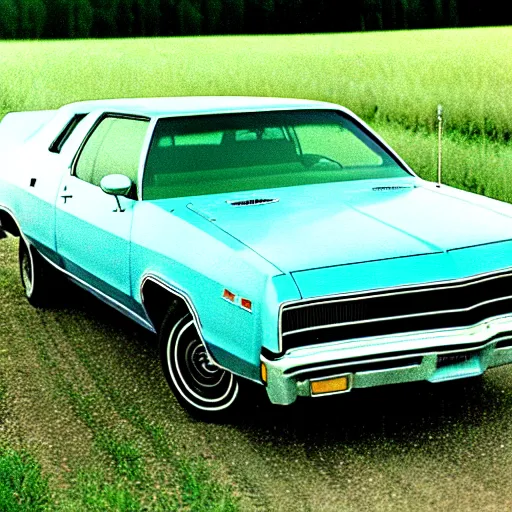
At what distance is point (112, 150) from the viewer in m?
6.75

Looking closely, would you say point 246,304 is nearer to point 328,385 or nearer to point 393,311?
point 328,385

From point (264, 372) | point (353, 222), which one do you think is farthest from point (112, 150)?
point (264, 372)

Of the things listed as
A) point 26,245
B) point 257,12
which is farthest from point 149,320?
point 257,12

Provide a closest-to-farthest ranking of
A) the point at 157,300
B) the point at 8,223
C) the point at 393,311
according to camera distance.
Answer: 1. the point at 393,311
2. the point at 157,300
3. the point at 8,223

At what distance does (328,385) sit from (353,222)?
1016 mm

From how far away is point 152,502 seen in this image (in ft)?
15.3

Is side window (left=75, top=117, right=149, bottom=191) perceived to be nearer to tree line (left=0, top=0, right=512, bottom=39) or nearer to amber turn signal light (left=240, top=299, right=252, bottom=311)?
amber turn signal light (left=240, top=299, right=252, bottom=311)

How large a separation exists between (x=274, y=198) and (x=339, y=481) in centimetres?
180

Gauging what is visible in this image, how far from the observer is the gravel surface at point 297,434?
15.5 ft

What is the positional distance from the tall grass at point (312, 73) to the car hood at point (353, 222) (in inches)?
330

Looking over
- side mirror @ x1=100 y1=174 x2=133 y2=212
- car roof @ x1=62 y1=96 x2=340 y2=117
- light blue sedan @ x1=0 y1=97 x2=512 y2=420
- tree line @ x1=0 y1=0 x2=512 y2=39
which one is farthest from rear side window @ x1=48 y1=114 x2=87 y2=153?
tree line @ x1=0 y1=0 x2=512 y2=39

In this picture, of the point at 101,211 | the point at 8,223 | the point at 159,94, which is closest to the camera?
the point at 101,211

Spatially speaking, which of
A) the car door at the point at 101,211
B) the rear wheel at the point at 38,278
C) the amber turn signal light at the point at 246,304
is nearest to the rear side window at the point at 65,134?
the car door at the point at 101,211

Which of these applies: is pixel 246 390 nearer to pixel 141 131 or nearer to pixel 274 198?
pixel 274 198
